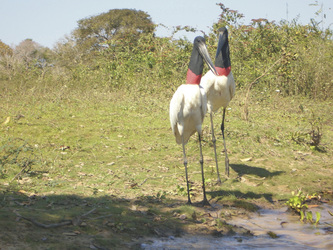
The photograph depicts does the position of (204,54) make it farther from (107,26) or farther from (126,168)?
(107,26)

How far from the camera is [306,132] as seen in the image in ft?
25.9

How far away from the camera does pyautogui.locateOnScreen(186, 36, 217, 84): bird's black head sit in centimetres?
464

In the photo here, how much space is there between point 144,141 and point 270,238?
353cm

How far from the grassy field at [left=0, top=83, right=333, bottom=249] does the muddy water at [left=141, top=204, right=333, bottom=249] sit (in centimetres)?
17

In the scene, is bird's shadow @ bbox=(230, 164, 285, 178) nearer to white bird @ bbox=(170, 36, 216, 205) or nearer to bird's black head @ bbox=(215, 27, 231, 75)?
bird's black head @ bbox=(215, 27, 231, 75)

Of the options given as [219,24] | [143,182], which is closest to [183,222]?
[143,182]

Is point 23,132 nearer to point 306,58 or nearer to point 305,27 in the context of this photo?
point 306,58

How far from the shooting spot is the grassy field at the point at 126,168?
3.67 m

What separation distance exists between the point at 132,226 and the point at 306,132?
5069mm

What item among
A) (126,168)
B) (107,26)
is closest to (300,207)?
(126,168)

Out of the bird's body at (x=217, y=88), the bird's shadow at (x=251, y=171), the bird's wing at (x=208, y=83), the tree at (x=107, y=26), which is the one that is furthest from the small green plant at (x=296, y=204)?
the tree at (x=107, y=26)

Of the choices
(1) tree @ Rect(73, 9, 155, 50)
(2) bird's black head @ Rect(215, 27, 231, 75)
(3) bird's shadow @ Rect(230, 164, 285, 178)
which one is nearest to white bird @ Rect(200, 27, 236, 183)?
(2) bird's black head @ Rect(215, 27, 231, 75)

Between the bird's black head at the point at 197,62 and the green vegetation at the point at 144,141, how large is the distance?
126cm

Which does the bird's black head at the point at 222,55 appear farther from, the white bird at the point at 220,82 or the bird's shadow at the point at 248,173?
the bird's shadow at the point at 248,173
